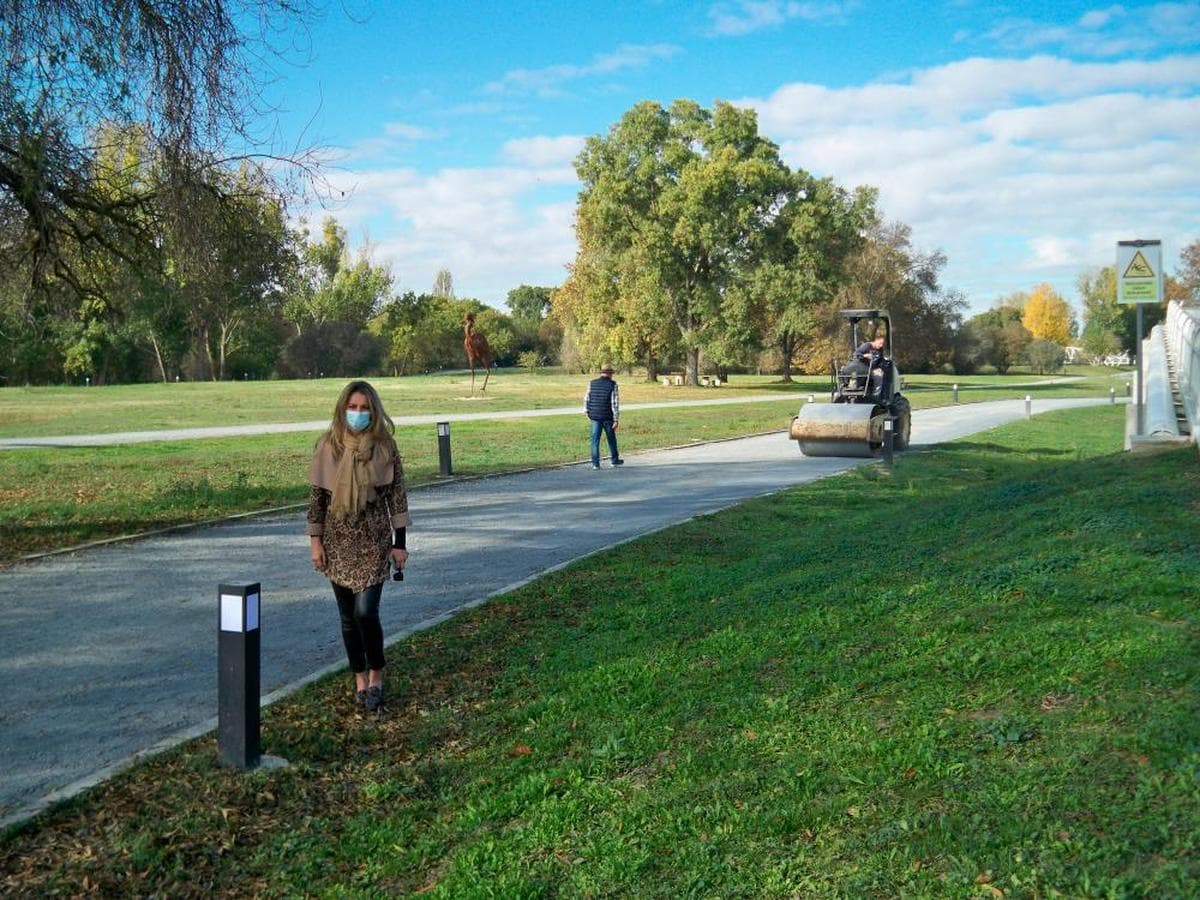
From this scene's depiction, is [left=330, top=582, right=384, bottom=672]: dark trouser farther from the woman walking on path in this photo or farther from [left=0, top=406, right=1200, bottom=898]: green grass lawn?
[left=0, top=406, right=1200, bottom=898]: green grass lawn

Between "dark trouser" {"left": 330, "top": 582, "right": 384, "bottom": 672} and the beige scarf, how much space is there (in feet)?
1.51

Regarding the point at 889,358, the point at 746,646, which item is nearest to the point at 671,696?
the point at 746,646

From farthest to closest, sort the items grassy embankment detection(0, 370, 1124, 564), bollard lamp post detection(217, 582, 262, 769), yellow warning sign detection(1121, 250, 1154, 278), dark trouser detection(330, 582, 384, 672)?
yellow warning sign detection(1121, 250, 1154, 278), grassy embankment detection(0, 370, 1124, 564), dark trouser detection(330, 582, 384, 672), bollard lamp post detection(217, 582, 262, 769)

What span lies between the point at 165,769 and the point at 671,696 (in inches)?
100

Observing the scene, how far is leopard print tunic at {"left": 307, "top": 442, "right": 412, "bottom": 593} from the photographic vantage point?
5.96m

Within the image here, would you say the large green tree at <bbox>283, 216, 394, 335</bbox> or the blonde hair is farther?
the large green tree at <bbox>283, 216, 394, 335</bbox>

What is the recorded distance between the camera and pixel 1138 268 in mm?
16203

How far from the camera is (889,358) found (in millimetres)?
20469

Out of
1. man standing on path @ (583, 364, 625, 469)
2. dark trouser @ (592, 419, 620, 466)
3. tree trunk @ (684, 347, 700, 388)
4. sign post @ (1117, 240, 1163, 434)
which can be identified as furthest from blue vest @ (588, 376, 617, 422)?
tree trunk @ (684, 347, 700, 388)

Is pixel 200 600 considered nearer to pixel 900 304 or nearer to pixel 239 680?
pixel 239 680

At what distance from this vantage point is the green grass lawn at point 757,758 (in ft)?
12.2

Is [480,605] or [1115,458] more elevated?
[1115,458]

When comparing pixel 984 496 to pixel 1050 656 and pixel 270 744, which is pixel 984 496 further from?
pixel 270 744

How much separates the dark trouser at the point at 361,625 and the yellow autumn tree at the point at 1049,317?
4936 inches
